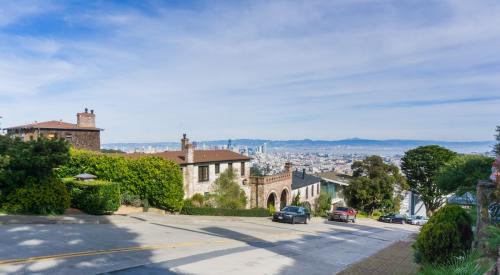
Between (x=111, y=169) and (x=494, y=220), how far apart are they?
23.9m

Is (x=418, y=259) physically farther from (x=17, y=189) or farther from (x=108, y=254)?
(x=17, y=189)

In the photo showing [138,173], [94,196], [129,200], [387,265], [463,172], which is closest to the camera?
[387,265]

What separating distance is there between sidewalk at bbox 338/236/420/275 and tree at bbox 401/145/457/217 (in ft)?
128

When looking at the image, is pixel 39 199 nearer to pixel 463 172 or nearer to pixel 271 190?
pixel 463 172

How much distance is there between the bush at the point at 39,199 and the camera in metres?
17.8

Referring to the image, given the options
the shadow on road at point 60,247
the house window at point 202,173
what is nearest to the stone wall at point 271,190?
the house window at point 202,173

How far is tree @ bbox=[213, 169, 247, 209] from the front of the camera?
34.9m

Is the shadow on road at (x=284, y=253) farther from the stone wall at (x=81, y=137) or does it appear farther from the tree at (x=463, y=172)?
the stone wall at (x=81, y=137)

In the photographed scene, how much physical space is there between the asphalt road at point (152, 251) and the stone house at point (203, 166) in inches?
603

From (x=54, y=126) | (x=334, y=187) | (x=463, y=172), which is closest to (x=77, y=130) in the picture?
(x=54, y=126)

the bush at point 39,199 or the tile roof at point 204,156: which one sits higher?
the tile roof at point 204,156

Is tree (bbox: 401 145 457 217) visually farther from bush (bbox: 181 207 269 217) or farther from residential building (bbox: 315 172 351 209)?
bush (bbox: 181 207 269 217)

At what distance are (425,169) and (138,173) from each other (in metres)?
42.8

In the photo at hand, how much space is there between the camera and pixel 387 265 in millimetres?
15242
